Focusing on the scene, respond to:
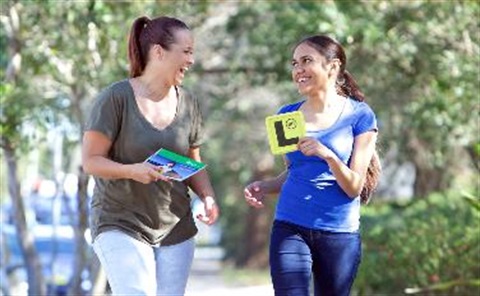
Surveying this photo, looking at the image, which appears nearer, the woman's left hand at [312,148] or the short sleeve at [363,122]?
the woman's left hand at [312,148]

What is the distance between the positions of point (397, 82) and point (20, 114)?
5.76 meters

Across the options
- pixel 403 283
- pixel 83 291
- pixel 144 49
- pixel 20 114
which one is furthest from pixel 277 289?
pixel 403 283

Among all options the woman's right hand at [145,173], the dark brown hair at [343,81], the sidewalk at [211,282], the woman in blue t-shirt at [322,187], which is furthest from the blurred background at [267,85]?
the woman's right hand at [145,173]

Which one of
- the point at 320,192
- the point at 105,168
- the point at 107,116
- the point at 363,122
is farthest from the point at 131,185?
the point at 363,122

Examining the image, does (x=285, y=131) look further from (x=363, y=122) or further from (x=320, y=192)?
(x=363, y=122)

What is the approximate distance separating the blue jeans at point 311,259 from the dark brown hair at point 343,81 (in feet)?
1.00

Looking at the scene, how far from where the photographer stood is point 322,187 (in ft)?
19.6

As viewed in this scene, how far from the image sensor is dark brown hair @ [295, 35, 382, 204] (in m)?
6.11

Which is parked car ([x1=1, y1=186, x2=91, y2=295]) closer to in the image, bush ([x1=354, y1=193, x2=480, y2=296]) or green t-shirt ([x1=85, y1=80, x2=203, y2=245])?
bush ([x1=354, y1=193, x2=480, y2=296])

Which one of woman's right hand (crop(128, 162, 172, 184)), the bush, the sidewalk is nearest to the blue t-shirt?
woman's right hand (crop(128, 162, 172, 184))

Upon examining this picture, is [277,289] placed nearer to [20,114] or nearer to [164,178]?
[164,178]

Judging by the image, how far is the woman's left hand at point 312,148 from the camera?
5785 millimetres

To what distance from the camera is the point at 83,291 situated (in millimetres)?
12695

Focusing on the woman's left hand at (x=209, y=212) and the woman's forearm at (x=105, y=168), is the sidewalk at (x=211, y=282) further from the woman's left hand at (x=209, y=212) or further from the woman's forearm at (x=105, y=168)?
the woman's forearm at (x=105, y=168)
